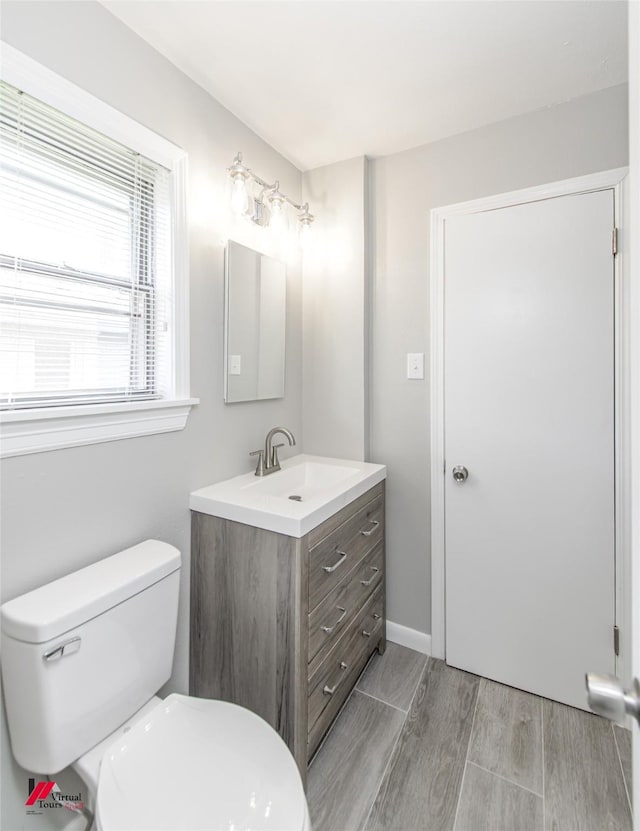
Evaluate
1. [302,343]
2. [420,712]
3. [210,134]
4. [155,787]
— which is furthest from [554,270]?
[155,787]

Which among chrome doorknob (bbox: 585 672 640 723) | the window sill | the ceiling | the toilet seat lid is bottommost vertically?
the toilet seat lid

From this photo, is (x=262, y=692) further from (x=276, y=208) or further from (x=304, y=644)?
(x=276, y=208)

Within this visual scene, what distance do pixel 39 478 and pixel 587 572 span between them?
6.45 ft

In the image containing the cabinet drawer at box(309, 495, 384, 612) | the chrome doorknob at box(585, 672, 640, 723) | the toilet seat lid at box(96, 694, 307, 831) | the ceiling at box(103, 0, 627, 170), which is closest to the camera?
the chrome doorknob at box(585, 672, 640, 723)

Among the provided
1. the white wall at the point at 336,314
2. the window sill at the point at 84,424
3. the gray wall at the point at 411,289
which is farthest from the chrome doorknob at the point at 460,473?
the window sill at the point at 84,424

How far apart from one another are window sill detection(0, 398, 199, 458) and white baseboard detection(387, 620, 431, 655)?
149cm

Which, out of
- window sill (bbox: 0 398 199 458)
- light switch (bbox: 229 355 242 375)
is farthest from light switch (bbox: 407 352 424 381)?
window sill (bbox: 0 398 199 458)

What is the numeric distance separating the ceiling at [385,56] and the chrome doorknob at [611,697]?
172cm

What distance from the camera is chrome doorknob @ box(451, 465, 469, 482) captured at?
6.10 feet

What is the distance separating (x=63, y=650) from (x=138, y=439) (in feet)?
2.03

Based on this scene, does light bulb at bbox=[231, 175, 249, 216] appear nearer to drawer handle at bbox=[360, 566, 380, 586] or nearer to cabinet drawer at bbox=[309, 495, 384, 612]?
cabinet drawer at bbox=[309, 495, 384, 612]

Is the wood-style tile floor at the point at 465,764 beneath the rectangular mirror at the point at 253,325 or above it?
beneath

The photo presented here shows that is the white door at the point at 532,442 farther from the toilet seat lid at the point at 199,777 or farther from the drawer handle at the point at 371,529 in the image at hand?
the toilet seat lid at the point at 199,777

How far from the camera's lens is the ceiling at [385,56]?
1.25 m
